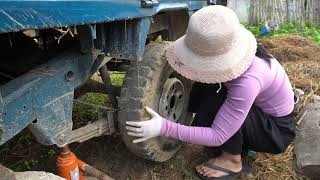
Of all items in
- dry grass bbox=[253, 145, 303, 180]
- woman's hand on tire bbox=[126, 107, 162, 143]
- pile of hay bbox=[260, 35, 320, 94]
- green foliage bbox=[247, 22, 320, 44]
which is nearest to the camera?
woman's hand on tire bbox=[126, 107, 162, 143]

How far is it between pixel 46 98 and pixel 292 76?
2.97 metres

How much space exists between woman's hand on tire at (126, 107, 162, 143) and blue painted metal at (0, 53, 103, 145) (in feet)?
1.28

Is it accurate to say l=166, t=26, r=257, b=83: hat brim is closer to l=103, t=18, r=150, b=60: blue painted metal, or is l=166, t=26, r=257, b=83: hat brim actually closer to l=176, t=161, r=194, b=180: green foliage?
l=103, t=18, r=150, b=60: blue painted metal

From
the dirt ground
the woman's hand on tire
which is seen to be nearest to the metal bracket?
the woman's hand on tire

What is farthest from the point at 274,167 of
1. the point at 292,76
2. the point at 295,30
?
the point at 295,30

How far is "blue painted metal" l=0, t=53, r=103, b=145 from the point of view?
1.80m

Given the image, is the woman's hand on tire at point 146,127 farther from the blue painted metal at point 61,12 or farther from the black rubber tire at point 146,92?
the blue painted metal at point 61,12

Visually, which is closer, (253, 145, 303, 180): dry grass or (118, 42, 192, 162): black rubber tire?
(118, 42, 192, 162): black rubber tire

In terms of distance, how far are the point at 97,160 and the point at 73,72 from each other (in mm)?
1029

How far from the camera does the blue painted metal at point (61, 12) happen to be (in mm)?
1385

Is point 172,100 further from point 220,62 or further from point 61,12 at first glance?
point 61,12

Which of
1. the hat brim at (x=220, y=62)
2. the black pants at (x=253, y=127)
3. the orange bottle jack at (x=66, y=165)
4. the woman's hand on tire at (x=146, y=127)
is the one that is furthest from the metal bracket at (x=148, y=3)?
the orange bottle jack at (x=66, y=165)

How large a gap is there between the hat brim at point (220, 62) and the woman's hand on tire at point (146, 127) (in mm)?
307

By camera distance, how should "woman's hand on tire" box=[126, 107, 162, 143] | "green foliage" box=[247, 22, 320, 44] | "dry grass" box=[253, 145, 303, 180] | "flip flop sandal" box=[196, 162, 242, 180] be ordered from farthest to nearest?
"green foliage" box=[247, 22, 320, 44] < "dry grass" box=[253, 145, 303, 180] < "flip flop sandal" box=[196, 162, 242, 180] < "woman's hand on tire" box=[126, 107, 162, 143]
